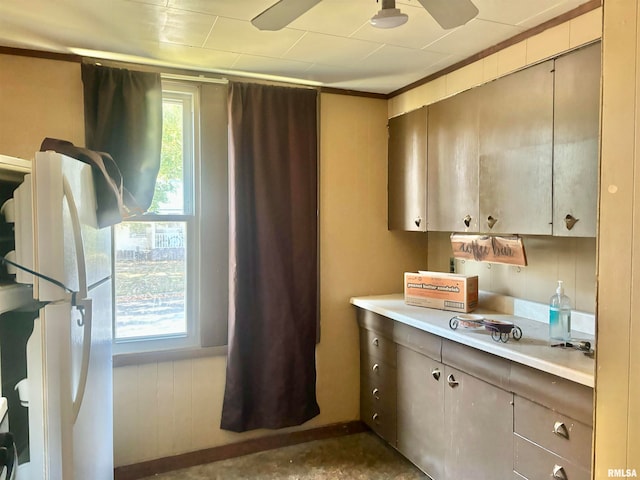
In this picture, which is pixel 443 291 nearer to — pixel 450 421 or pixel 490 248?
pixel 490 248

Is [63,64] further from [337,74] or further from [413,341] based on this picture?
[413,341]

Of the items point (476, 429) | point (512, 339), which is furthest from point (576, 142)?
point (476, 429)

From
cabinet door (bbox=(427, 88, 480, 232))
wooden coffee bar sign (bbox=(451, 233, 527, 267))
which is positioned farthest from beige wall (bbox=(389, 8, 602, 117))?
wooden coffee bar sign (bbox=(451, 233, 527, 267))

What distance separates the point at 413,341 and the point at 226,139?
64.4 inches

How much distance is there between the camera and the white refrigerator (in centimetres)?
129

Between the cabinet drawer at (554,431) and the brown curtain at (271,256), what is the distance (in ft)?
4.69

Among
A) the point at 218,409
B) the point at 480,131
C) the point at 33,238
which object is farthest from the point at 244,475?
the point at 480,131

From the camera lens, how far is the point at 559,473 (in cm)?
171

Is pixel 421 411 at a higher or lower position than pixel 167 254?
lower

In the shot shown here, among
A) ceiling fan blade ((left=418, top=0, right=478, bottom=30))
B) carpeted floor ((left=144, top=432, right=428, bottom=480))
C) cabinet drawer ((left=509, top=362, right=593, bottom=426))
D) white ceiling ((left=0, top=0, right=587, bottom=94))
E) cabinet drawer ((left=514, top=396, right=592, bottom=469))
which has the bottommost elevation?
carpeted floor ((left=144, top=432, right=428, bottom=480))

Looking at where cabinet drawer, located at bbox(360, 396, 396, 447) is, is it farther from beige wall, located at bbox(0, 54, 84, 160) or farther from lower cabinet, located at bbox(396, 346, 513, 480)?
beige wall, located at bbox(0, 54, 84, 160)

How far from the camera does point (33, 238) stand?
4.27ft

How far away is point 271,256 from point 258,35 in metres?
1.26

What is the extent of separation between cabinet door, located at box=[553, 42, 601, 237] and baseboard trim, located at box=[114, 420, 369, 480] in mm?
1989
